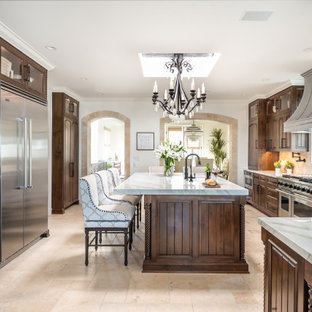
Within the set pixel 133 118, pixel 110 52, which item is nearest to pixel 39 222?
pixel 110 52

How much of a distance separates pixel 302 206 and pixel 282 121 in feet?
6.82

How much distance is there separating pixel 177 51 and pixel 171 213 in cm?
211

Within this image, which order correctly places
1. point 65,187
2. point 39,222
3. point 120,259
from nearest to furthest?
point 120,259, point 39,222, point 65,187

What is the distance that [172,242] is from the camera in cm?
314

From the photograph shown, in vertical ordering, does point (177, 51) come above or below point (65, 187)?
above

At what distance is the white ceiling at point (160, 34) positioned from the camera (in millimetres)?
2676

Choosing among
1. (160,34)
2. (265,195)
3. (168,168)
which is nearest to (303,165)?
(265,195)

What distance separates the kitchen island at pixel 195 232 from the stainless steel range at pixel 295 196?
5.44 ft

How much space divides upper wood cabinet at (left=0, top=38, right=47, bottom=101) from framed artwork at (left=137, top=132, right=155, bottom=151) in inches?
132

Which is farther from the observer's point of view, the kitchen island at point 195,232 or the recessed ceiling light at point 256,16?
the kitchen island at point 195,232

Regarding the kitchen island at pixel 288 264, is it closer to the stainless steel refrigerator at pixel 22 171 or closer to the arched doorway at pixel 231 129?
the stainless steel refrigerator at pixel 22 171

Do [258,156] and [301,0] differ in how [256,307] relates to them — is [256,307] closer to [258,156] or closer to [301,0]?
[301,0]

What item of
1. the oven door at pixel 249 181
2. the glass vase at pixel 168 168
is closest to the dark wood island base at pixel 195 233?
the glass vase at pixel 168 168

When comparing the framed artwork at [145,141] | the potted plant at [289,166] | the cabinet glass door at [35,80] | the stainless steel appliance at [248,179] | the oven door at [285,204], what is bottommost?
the oven door at [285,204]
